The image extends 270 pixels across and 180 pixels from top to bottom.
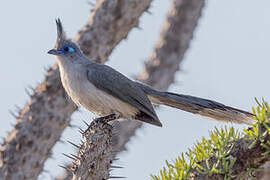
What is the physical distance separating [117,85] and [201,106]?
126cm

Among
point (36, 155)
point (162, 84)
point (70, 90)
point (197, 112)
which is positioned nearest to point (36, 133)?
point (36, 155)

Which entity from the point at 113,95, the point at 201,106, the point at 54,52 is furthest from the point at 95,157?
the point at 54,52

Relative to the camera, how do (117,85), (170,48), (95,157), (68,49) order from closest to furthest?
1. (95,157)
2. (117,85)
3. (68,49)
4. (170,48)

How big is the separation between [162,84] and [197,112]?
7.66ft

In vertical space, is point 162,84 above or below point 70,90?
above

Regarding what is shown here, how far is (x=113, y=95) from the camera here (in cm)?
559

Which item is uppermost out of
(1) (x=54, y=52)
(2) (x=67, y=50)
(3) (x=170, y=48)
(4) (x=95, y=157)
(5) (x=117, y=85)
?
(3) (x=170, y=48)

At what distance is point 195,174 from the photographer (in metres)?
2.34

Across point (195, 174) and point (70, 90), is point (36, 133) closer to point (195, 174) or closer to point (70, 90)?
point (70, 90)

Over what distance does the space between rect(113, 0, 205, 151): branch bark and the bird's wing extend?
5.40ft

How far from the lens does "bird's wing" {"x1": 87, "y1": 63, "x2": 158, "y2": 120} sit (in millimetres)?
5505

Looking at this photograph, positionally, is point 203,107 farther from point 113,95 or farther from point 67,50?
point 67,50

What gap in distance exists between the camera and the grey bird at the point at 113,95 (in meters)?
5.34

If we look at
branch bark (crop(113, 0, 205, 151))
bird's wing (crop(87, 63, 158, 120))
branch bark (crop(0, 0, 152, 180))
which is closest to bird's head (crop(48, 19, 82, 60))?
branch bark (crop(0, 0, 152, 180))
